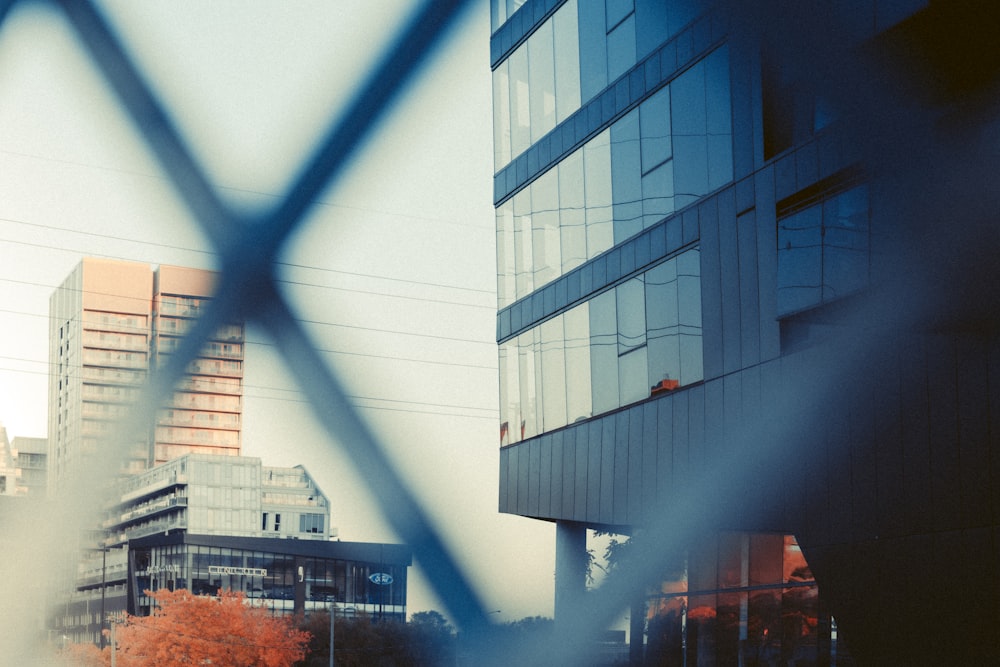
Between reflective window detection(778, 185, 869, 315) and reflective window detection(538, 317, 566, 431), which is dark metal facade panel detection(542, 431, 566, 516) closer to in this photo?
reflective window detection(538, 317, 566, 431)

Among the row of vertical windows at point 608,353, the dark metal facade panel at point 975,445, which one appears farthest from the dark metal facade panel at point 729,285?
the dark metal facade panel at point 975,445

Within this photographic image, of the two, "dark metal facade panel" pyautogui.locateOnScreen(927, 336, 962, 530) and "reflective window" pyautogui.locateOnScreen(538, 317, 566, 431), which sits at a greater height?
"reflective window" pyautogui.locateOnScreen(538, 317, 566, 431)

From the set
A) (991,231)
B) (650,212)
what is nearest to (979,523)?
(991,231)

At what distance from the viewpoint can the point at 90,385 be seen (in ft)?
3.79

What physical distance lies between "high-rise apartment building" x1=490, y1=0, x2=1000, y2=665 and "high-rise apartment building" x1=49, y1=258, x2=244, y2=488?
0.59m

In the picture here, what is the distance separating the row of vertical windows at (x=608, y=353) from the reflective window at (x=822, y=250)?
1.55 metres

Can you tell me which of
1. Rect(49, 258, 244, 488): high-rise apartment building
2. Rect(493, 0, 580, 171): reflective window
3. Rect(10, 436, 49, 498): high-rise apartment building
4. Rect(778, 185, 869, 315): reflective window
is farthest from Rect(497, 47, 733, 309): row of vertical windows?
Rect(49, 258, 244, 488): high-rise apartment building

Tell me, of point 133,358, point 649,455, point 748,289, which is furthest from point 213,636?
point 133,358

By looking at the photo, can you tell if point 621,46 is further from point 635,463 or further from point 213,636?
point 213,636

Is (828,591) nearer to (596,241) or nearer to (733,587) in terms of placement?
(733,587)

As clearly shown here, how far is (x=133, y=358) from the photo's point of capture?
1116 millimetres

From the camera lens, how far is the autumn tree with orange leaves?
32562mm

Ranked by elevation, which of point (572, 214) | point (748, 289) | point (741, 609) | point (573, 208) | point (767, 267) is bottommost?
point (741, 609)

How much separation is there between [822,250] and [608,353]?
150 inches
